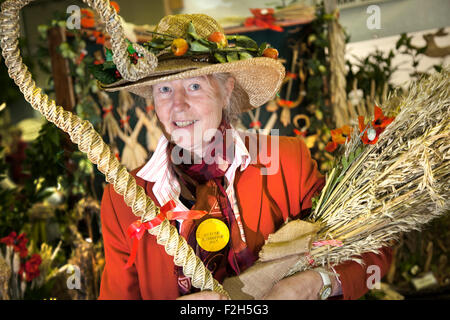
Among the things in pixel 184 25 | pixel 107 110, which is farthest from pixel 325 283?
pixel 107 110

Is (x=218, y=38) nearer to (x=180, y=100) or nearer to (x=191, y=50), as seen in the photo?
(x=191, y=50)

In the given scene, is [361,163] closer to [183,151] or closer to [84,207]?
[183,151]

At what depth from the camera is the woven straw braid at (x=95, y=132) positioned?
894 mm

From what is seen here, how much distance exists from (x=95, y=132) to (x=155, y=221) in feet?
0.89

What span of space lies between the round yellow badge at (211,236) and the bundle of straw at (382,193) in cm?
11

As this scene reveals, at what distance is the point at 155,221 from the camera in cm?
102

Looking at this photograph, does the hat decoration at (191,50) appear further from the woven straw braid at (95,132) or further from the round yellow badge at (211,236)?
the round yellow badge at (211,236)

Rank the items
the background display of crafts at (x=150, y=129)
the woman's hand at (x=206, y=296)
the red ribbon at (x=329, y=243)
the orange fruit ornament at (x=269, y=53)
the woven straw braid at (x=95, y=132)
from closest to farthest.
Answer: the woven straw braid at (x=95, y=132), the woman's hand at (x=206, y=296), the red ribbon at (x=329, y=243), the orange fruit ornament at (x=269, y=53), the background display of crafts at (x=150, y=129)

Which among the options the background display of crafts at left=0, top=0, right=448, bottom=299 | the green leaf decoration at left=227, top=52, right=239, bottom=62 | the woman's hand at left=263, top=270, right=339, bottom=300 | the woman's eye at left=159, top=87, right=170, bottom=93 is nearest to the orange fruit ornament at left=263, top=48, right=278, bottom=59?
the green leaf decoration at left=227, top=52, right=239, bottom=62

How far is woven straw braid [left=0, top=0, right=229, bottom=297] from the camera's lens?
0.89 metres

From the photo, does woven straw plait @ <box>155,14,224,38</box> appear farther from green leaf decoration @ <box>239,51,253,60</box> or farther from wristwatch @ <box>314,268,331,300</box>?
wristwatch @ <box>314,268,331,300</box>

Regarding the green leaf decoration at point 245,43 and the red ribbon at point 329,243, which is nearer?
the red ribbon at point 329,243

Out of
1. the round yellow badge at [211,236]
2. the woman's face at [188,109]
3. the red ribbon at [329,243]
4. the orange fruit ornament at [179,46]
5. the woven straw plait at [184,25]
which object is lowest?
the red ribbon at [329,243]

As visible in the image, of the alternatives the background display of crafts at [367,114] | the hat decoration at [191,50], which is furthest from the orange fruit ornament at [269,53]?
the background display of crafts at [367,114]
